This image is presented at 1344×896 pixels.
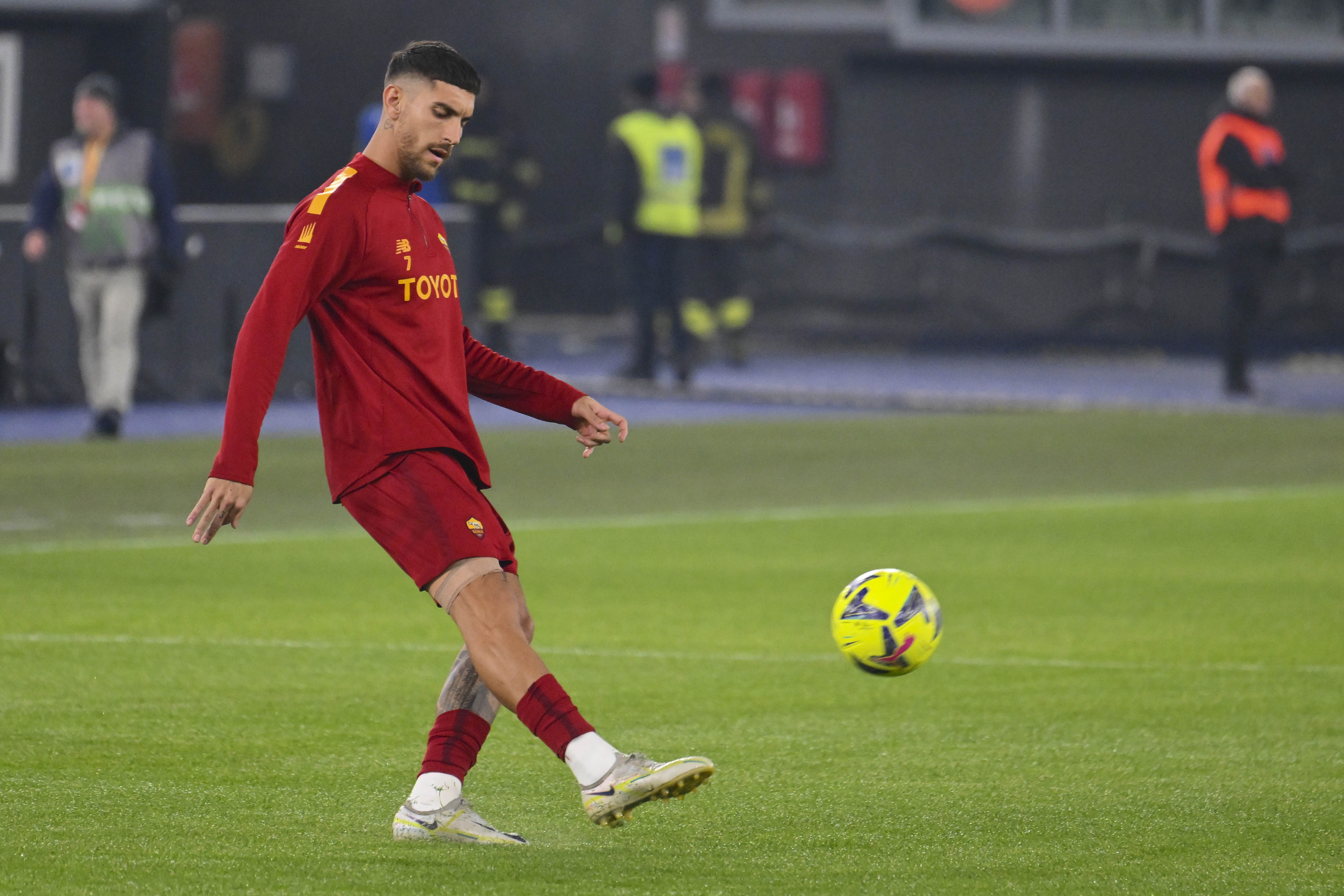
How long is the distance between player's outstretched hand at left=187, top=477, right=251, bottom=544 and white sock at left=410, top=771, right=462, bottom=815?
812 millimetres

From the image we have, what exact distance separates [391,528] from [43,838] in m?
1.11

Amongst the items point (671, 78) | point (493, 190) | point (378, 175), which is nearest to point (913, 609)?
point (378, 175)

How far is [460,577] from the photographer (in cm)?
536

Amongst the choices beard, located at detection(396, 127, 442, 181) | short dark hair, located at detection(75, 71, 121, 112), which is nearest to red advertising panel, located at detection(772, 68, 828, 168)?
short dark hair, located at detection(75, 71, 121, 112)

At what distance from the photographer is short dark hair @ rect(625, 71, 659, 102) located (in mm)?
19797

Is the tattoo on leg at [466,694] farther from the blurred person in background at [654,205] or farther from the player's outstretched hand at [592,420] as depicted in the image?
the blurred person in background at [654,205]

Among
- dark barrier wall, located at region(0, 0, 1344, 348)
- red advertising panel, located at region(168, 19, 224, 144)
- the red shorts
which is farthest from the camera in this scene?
dark barrier wall, located at region(0, 0, 1344, 348)

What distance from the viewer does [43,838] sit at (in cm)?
555

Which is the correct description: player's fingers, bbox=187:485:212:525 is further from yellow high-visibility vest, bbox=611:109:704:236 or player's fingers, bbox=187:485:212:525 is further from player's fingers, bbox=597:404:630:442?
Result: yellow high-visibility vest, bbox=611:109:704:236

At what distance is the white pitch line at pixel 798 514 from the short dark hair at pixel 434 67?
6.09 m

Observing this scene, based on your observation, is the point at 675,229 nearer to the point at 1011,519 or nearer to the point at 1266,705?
the point at 1011,519

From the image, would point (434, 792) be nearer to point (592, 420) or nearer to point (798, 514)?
point (592, 420)

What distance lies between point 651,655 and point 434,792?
3153 mm

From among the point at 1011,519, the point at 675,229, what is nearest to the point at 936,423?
the point at 675,229
